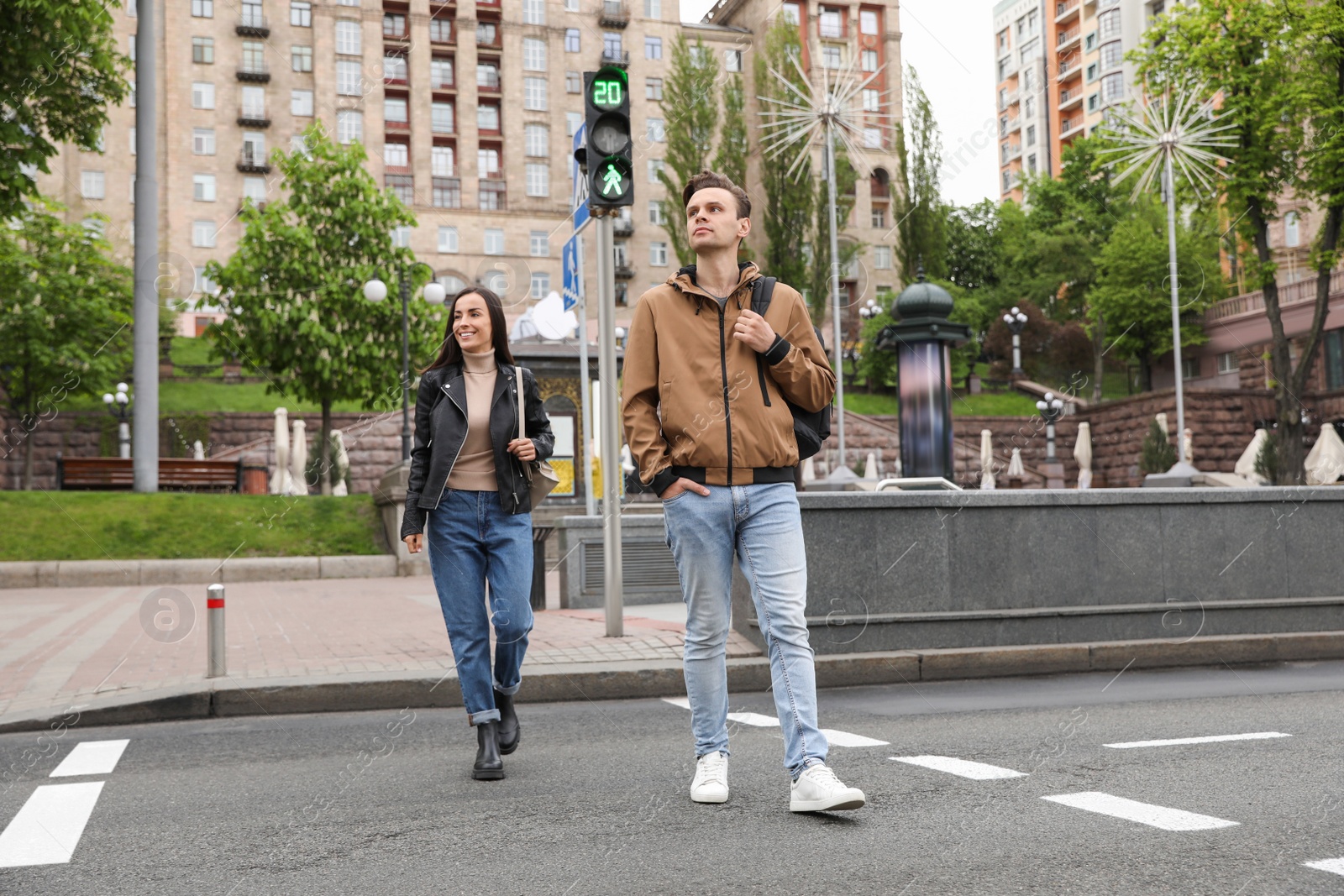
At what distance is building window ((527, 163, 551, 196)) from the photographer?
2608 inches

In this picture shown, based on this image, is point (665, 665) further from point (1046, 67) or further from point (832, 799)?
point (1046, 67)

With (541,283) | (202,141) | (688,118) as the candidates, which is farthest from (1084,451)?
(202,141)

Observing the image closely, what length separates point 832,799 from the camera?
13.1 ft

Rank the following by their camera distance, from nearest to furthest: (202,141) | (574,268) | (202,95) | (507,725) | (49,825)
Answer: (49,825) < (507,725) < (574,268) < (202,141) < (202,95)

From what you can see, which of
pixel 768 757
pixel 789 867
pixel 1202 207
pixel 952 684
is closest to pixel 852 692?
pixel 952 684

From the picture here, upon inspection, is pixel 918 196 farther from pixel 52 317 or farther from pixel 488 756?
pixel 488 756

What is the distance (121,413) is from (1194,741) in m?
43.6

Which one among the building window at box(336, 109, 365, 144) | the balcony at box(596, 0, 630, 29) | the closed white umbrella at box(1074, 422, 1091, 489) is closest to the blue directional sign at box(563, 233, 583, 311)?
the closed white umbrella at box(1074, 422, 1091, 489)

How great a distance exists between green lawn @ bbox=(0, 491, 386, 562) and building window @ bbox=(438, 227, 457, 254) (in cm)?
4373

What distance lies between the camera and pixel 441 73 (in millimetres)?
65625

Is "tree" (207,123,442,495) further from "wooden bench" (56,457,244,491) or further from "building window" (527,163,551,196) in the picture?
"building window" (527,163,551,196)

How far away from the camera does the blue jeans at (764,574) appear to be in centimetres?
413

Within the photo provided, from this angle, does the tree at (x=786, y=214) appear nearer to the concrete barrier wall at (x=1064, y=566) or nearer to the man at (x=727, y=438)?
the concrete barrier wall at (x=1064, y=566)

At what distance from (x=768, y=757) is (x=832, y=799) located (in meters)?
1.33
